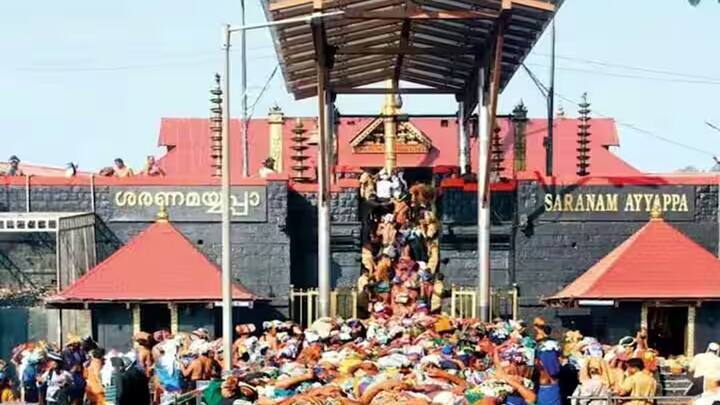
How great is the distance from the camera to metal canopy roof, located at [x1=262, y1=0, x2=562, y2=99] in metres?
26.1

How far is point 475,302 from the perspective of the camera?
30.1 meters

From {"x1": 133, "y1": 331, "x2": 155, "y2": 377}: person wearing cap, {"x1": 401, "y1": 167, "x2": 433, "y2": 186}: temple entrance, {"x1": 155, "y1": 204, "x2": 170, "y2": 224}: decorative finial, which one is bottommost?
{"x1": 133, "y1": 331, "x2": 155, "y2": 377}: person wearing cap

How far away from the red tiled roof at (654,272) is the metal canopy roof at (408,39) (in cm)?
465

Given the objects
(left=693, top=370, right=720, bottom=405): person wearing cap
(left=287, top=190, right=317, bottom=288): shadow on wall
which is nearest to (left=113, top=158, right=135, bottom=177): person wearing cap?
(left=287, top=190, right=317, bottom=288): shadow on wall

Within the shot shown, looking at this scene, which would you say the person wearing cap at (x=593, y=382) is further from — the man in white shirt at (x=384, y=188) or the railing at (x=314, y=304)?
the man in white shirt at (x=384, y=188)

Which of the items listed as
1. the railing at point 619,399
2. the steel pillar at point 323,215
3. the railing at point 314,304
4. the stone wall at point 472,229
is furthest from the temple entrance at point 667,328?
the railing at point 619,399

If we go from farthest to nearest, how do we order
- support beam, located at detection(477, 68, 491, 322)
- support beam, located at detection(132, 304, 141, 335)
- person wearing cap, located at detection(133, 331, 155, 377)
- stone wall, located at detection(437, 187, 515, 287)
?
stone wall, located at detection(437, 187, 515, 287), support beam, located at detection(132, 304, 141, 335), support beam, located at detection(477, 68, 491, 322), person wearing cap, located at detection(133, 331, 155, 377)

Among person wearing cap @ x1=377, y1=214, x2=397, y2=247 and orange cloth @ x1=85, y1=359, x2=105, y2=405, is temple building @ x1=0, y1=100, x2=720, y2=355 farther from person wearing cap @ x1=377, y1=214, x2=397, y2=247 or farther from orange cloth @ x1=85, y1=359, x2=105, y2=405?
orange cloth @ x1=85, y1=359, x2=105, y2=405

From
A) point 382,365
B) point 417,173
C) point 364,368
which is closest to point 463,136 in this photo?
point 417,173

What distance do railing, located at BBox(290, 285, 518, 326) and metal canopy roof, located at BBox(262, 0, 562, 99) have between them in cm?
472

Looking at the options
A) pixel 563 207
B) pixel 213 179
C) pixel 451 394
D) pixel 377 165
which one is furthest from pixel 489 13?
pixel 377 165

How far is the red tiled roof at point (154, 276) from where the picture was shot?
28734 mm

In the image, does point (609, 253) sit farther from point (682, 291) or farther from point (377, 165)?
point (377, 165)

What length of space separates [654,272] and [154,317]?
32.9 ft
